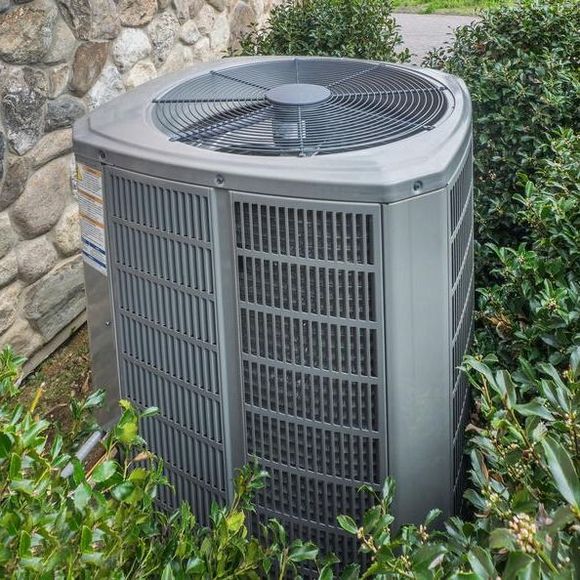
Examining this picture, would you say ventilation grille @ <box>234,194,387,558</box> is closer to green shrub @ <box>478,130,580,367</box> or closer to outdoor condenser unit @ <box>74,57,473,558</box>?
outdoor condenser unit @ <box>74,57,473,558</box>

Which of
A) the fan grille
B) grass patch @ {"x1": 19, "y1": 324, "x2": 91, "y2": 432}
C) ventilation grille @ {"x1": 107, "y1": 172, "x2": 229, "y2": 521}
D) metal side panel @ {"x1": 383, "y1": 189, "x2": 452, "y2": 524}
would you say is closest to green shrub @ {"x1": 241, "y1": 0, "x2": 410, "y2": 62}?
grass patch @ {"x1": 19, "y1": 324, "x2": 91, "y2": 432}

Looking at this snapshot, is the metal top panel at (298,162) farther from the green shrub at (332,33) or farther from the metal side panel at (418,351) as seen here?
the green shrub at (332,33)

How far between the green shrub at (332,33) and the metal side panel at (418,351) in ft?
8.87

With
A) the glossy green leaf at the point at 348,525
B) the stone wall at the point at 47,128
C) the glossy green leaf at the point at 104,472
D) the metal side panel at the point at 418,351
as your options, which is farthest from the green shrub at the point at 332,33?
the glossy green leaf at the point at 104,472

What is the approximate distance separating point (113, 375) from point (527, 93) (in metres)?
1.91

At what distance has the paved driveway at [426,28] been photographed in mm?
8547

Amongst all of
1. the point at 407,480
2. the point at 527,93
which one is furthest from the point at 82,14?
the point at 407,480

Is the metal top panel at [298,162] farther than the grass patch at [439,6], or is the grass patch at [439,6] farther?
the grass patch at [439,6]

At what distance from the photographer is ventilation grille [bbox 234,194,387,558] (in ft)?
5.32

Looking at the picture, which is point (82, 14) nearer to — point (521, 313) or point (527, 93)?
point (527, 93)

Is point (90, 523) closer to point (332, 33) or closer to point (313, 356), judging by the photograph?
point (313, 356)

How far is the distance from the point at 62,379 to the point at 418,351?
2.18 meters

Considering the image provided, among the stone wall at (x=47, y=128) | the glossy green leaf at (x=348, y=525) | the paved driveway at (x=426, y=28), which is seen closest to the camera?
the glossy green leaf at (x=348, y=525)

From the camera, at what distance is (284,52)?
4.36 meters
